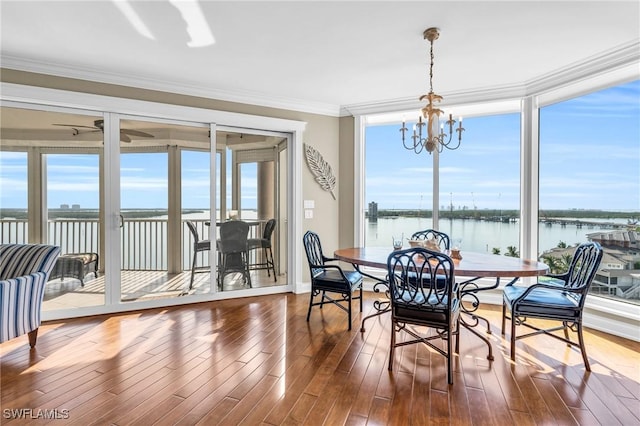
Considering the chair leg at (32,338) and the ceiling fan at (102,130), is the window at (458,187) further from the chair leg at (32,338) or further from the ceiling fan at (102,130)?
the chair leg at (32,338)

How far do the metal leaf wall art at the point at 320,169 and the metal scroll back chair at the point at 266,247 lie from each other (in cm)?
88

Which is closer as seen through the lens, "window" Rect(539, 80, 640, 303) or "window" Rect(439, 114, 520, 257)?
"window" Rect(539, 80, 640, 303)

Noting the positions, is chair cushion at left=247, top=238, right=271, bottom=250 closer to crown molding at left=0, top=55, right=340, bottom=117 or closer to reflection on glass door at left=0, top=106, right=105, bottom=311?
reflection on glass door at left=0, top=106, right=105, bottom=311

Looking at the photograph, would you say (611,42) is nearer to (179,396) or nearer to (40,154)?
(179,396)

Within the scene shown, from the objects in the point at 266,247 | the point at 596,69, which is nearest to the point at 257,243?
the point at 266,247

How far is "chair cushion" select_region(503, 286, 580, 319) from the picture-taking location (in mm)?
2451

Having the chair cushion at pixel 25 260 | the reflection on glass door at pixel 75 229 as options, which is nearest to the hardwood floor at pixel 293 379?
the reflection on glass door at pixel 75 229

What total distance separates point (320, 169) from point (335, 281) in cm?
199

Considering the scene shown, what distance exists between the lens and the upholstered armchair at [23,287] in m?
2.47

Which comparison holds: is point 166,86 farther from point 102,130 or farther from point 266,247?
point 266,247

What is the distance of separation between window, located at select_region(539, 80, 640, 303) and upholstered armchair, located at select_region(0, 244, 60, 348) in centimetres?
502

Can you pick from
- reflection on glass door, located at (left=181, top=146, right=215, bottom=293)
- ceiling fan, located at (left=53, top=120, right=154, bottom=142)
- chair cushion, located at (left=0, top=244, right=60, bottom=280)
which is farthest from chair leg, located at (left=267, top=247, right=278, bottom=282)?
chair cushion, located at (left=0, top=244, right=60, bottom=280)

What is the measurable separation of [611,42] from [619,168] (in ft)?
3.94

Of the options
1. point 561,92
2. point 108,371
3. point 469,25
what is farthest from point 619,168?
point 108,371
